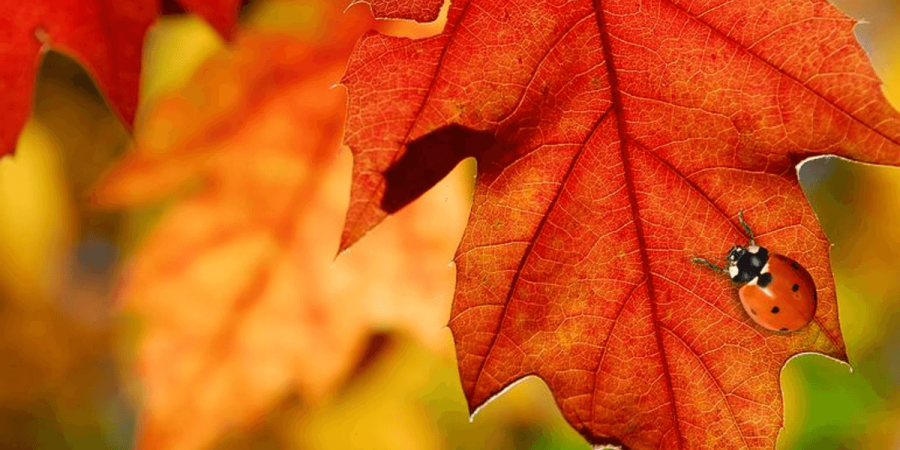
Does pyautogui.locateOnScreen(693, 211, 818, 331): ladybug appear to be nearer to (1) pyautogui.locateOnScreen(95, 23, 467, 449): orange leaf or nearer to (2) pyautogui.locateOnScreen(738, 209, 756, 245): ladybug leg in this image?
(2) pyautogui.locateOnScreen(738, 209, 756, 245): ladybug leg

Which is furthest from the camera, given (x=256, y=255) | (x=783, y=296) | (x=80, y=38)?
(x=256, y=255)

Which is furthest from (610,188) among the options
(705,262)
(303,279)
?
(303,279)

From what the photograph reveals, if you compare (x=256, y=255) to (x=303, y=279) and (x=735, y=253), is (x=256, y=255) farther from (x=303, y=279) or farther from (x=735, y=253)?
(x=735, y=253)

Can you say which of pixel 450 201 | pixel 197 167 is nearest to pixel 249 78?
pixel 197 167

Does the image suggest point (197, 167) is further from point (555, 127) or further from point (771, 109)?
point (771, 109)

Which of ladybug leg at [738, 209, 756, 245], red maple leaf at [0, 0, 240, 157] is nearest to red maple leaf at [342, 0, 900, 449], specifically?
ladybug leg at [738, 209, 756, 245]

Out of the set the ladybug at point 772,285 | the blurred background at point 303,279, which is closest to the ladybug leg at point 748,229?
the ladybug at point 772,285

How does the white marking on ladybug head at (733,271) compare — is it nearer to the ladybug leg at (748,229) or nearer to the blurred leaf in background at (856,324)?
the ladybug leg at (748,229)
